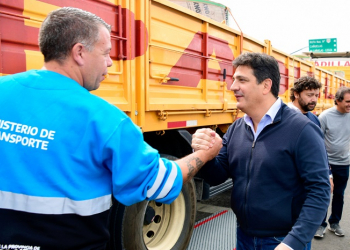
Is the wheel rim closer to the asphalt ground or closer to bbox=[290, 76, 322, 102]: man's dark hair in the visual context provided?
the asphalt ground

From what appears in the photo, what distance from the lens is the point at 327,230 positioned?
4301mm

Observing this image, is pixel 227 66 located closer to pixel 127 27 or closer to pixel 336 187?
pixel 127 27

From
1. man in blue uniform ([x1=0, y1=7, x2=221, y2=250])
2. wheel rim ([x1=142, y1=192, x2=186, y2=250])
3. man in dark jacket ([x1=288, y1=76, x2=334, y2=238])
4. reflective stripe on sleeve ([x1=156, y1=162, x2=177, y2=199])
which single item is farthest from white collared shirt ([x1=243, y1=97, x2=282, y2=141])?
man in dark jacket ([x1=288, y1=76, x2=334, y2=238])

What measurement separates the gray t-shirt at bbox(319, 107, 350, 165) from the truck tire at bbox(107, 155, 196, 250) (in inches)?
86.9

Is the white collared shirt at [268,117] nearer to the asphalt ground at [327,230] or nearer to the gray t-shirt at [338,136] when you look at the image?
the asphalt ground at [327,230]

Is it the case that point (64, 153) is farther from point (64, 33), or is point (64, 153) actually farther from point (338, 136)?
point (338, 136)

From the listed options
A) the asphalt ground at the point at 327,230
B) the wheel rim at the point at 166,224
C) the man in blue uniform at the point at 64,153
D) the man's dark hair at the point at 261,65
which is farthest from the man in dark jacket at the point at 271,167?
the asphalt ground at the point at 327,230

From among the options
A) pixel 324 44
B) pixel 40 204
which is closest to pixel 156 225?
pixel 40 204

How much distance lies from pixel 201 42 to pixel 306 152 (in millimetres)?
2303

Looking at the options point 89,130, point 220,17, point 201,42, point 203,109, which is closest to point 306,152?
point 89,130

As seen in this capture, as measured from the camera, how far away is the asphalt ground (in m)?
3.83

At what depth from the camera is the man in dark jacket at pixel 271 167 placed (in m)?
1.65

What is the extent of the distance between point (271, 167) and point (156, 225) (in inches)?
68.7

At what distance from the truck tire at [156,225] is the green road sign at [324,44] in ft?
113
